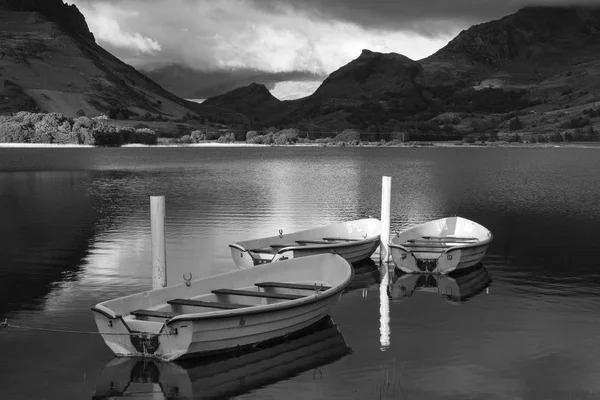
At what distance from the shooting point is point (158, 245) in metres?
23.8

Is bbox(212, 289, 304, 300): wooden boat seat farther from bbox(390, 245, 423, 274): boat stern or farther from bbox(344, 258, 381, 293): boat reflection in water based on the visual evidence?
bbox(390, 245, 423, 274): boat stern

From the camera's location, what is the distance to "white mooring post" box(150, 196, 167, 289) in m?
23.7

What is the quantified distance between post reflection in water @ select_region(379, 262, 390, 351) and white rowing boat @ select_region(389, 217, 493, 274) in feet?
4.01

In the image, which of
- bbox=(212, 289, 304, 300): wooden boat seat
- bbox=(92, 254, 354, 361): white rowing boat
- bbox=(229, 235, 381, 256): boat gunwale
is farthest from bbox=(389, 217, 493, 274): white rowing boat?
bbox=(212, 289, 304, 300): wooden boat seat

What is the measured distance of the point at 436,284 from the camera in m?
30.2

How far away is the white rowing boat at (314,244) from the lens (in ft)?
97.5

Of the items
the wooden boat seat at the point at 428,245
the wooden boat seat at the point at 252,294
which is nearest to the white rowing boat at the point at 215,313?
the wooden boat seat at the point at 252,294

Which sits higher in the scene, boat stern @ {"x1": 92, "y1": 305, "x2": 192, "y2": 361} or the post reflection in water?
boat stern @ {"x1": 92, "y1": 305, "x2": 192, "y2": 361}

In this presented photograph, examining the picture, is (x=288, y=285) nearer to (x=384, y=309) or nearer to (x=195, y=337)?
(x=384, y=309)

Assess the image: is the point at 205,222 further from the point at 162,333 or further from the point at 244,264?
the point at 162,333

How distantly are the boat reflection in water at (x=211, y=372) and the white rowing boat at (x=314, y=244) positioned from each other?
8.75 metres

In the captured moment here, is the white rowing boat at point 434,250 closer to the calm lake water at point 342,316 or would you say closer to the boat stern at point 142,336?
the calm lake water at point 342,316

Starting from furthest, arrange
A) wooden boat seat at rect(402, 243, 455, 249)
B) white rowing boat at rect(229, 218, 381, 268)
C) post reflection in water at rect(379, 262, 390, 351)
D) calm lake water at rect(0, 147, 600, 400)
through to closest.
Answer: wooden boat seat at rect(402, 243, 455, 249)
white rowing boat at rect(229, 218, 381, 268)
post reflection in water at rect(379, 262, 390, 351)
calm lake water at rect(0, 147, 600, 400)

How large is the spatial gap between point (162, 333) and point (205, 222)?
31362mm
